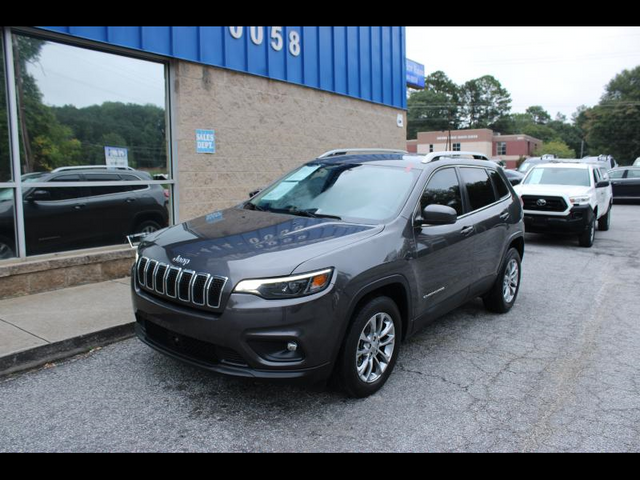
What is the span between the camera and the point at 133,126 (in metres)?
7.64

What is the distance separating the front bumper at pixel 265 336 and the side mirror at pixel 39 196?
3954 mm

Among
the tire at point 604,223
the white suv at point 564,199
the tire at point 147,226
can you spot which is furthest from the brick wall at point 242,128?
the tire at point 604,223

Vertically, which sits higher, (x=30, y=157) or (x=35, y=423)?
(x=30, y=157)

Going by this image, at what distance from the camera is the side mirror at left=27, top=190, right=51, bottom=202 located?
20.9 feet

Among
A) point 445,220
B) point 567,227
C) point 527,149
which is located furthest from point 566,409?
point 527,149

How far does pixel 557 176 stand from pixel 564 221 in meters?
1.77

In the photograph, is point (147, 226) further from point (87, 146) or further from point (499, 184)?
point (499, 184)

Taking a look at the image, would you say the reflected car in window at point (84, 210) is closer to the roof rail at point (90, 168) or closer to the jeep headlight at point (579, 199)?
the roof rail at point (90, 168)

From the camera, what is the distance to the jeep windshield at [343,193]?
436 cm

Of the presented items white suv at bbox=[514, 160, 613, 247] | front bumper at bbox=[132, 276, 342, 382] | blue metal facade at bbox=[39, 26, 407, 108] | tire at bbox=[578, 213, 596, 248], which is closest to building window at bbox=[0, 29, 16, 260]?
blue metal facade at bbox=[39, 26, 407, 108]

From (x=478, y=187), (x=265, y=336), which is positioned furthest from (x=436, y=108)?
(x=265, y=336)
